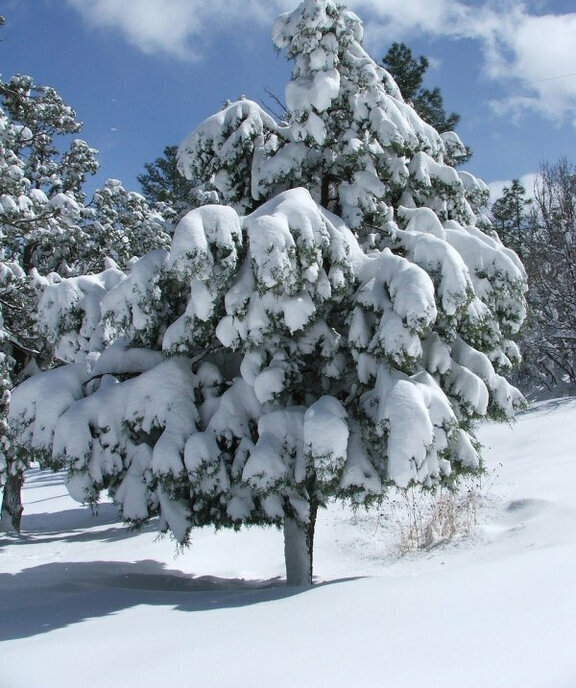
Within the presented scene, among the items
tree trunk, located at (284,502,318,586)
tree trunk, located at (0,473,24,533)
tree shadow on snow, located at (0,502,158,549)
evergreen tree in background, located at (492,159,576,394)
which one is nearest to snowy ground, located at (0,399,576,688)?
tree trunk, located at (284,502,318,586)

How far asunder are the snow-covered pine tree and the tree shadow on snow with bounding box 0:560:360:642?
708mm

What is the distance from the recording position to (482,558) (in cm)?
661

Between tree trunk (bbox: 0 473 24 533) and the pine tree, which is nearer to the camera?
tree trunk (bbox: 0 473 24 533)

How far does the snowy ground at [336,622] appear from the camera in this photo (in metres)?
3.32

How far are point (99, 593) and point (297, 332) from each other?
3.55 meters

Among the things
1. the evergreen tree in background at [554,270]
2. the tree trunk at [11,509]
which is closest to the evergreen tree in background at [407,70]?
the evergreen tree in background at [554,270]

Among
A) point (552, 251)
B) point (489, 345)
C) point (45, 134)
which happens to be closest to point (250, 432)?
point (489, 345)

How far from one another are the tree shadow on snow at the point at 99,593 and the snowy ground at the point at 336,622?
0.03m

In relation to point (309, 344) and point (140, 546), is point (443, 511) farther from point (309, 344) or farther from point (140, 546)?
point (140, 546)

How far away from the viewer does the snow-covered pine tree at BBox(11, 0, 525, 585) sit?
16.5 feet

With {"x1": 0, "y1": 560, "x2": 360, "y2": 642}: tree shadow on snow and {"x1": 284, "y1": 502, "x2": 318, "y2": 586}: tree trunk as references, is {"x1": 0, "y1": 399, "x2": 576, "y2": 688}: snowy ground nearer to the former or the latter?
{"x1": 0, "y1": 560, "x2": 360, "y2": 642}: tree shadow on snow

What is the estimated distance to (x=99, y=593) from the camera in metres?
6.36

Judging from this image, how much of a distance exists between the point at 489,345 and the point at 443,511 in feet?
11.4

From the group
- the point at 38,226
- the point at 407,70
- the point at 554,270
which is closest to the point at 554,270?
the point at 554,270
